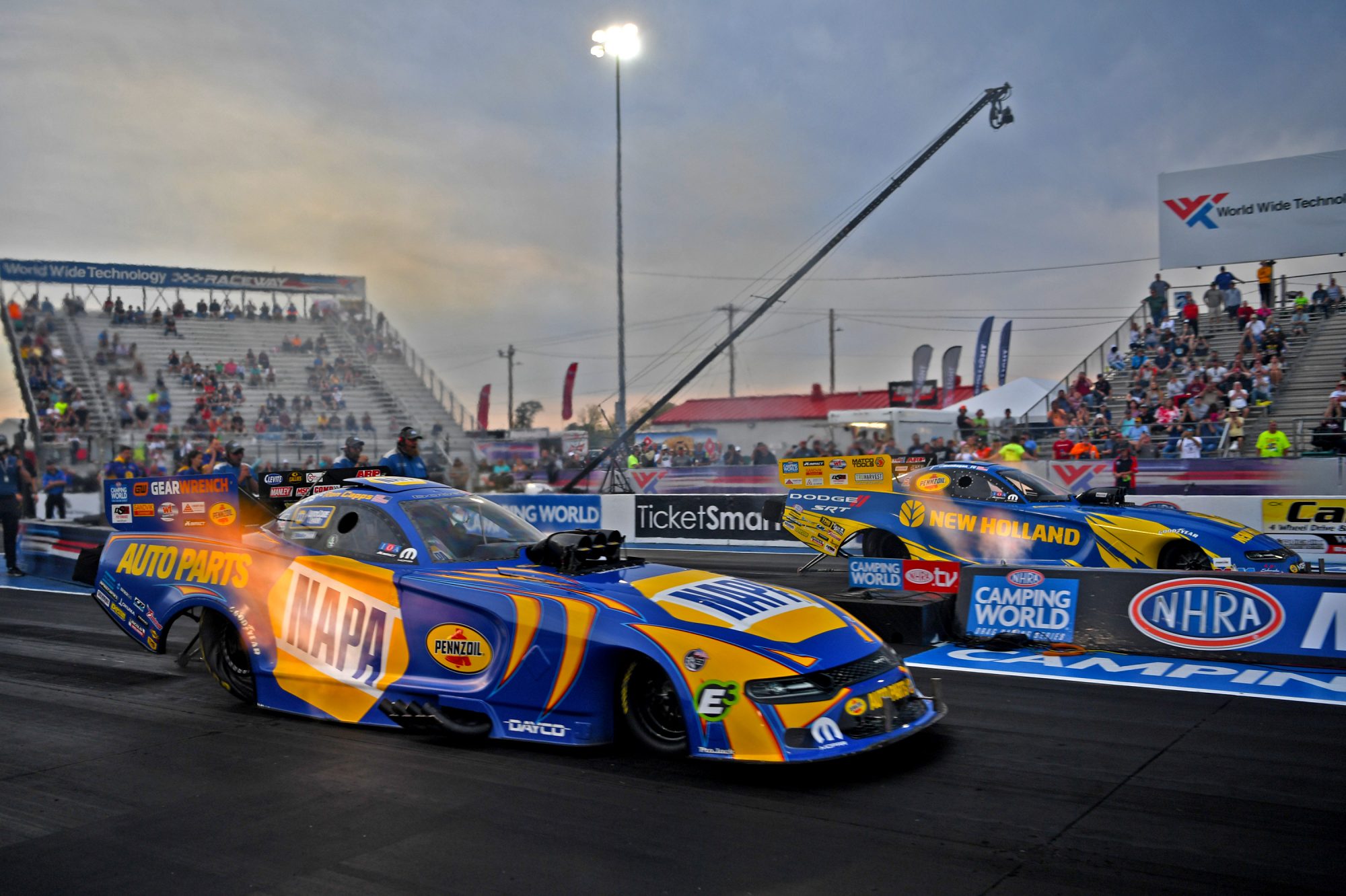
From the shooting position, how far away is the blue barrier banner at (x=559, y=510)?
21438 mm

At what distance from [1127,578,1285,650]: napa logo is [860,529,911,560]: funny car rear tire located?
4.70 metres

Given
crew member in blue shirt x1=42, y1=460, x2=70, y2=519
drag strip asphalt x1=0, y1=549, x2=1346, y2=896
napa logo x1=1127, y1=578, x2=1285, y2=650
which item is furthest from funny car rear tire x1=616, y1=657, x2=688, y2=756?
crew member in blue shirt x1=42, y1=460, x2=70, y2=519

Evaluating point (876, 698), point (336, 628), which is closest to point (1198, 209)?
point (876, 698)

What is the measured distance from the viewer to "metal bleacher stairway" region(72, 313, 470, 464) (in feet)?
123

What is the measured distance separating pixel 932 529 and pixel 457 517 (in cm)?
732

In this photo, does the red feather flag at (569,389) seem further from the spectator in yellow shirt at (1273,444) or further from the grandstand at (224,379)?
the spectator in yellow shirt at (1273,444)

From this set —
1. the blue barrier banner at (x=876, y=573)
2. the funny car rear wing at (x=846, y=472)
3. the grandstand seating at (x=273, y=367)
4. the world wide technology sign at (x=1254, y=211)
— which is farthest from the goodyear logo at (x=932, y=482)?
the grandstand seating at (x=273, y=367)

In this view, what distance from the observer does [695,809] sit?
487 centimetres

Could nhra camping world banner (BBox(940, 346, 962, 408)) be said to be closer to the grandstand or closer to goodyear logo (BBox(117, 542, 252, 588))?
the grandstand

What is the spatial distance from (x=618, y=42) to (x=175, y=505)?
1944cm

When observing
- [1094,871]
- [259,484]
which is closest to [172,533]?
[259,484]

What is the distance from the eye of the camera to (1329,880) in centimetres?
388

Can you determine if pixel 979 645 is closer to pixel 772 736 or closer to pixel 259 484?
pixel 772 736

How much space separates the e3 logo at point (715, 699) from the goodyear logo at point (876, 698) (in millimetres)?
566
